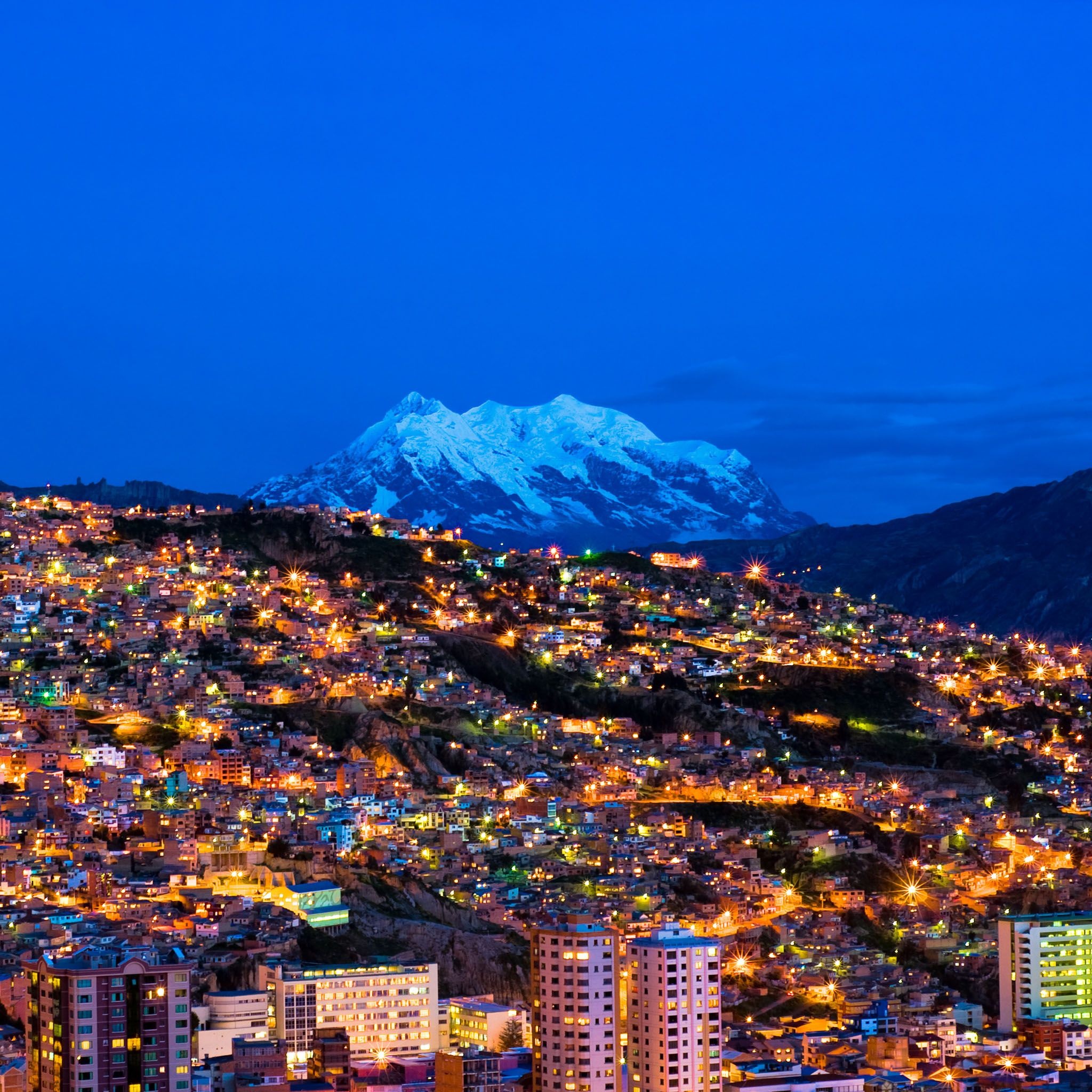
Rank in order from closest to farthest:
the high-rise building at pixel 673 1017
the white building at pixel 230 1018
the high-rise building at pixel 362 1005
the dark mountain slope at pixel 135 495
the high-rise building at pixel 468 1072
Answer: the high-rise building at pixel 468 1072, the high-rise building at pixel 673 1017, the white building at pixel 230 1018, the high-rise building at pixel 362 1005, the dark mountain slope at pixel 135 495

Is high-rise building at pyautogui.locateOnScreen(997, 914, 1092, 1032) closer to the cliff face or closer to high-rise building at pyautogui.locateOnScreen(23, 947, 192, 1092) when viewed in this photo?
the cliff face

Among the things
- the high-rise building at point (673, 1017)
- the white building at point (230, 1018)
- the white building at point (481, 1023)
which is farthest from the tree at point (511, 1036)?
the high-rise building at point (673, 1017)

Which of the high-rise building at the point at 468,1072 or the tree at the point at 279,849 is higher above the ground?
the tree at the point at 279,849

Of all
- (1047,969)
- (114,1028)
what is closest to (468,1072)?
(114,1028)

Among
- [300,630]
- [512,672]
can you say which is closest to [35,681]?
[300,630]

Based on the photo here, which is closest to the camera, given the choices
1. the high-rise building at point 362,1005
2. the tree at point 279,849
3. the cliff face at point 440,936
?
the high-rise building at point 362,1005

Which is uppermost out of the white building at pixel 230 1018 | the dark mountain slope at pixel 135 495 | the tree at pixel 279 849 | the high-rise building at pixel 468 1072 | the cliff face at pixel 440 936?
the dark mountain slope at pixel 135 495

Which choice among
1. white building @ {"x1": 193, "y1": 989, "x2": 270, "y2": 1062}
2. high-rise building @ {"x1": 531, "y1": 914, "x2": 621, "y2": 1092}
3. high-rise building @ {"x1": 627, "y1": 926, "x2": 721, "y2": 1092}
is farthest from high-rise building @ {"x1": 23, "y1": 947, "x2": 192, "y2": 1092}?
high-rise building @ {"x1": 627, "y1": 926, "x2": 721, "y2": 1092}

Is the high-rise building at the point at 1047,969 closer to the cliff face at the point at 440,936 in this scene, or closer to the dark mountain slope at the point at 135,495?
the cliff face at the point at 440,936
